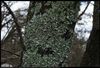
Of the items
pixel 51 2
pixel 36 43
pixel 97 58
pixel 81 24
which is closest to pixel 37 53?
pixel 36 43

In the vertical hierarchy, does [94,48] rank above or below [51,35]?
below

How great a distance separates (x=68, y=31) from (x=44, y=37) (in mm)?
157

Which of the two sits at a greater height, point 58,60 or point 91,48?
point 58,60

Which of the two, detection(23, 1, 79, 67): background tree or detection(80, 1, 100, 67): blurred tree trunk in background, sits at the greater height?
detection(23, 1, 79, 67): background tree

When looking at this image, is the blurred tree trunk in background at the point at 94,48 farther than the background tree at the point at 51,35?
Yes

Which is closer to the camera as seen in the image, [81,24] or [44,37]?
[44,37]

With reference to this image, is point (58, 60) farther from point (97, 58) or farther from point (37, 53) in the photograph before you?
point (97, 58)

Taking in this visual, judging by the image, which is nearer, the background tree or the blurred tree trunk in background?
the background tree

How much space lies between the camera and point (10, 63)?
12.7m

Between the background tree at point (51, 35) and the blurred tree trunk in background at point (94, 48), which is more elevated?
the background tree at point (51, 35)

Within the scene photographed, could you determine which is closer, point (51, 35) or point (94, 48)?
point (51, 35)

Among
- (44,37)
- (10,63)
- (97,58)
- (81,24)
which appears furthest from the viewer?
(10,63)

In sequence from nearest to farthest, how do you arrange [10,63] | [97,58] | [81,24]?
[97,58] → [81,24] → [10,63]

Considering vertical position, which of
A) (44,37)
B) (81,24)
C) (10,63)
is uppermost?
(44,37)
